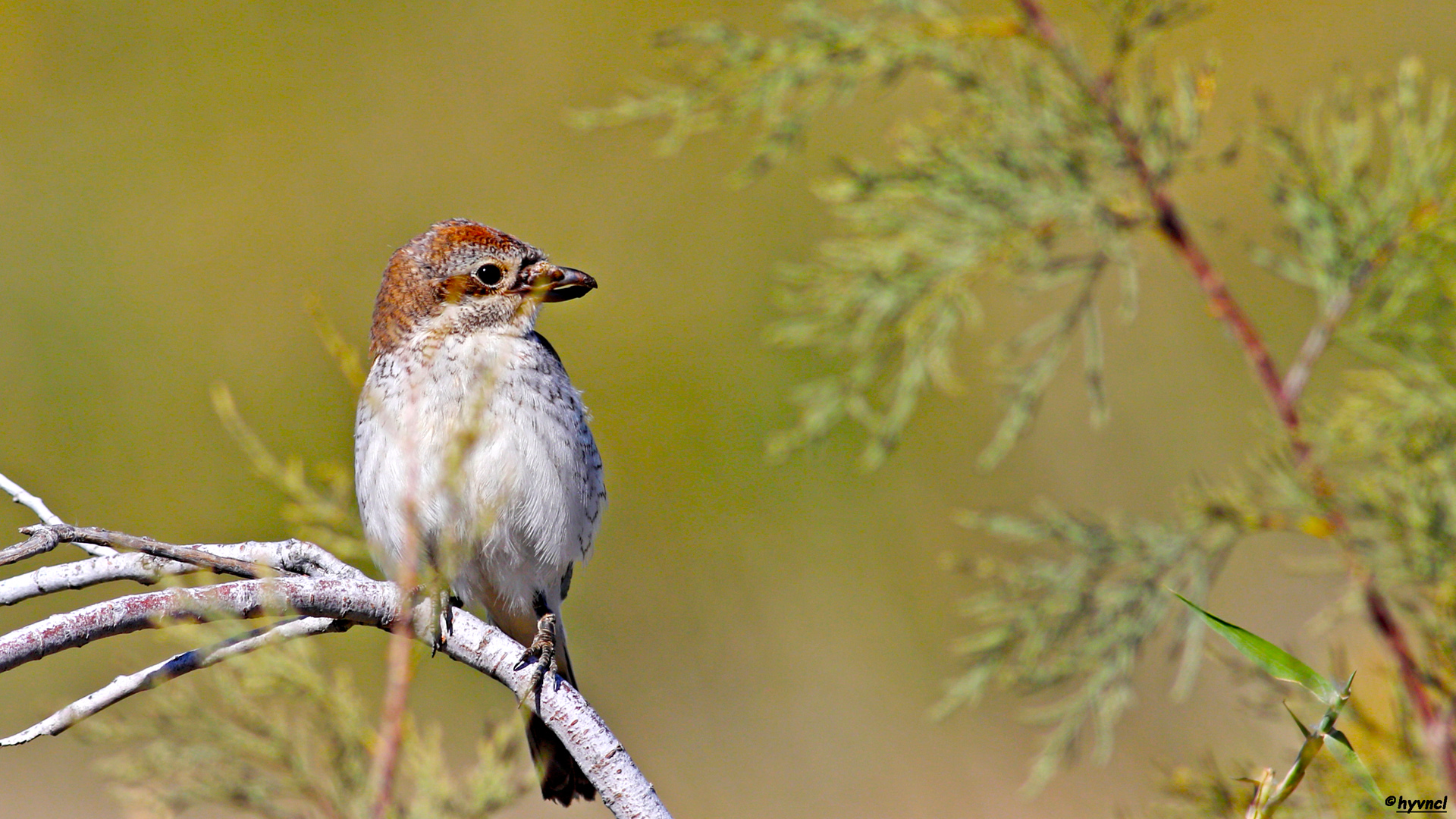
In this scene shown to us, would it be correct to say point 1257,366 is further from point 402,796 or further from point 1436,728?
point 402,796

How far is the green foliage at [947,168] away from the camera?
8.97ft

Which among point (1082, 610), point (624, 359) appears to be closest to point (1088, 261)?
point (1082, 610)

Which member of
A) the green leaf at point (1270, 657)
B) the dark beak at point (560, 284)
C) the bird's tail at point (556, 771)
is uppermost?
Result: the dark beak at point (560, 284)

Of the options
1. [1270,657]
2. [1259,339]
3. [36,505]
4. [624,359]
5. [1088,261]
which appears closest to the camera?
[1270,657]

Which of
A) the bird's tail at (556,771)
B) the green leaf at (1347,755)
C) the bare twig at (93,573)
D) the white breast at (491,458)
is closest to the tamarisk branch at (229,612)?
the bare twig at (93,573)

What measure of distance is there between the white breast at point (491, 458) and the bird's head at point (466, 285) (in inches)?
2.8

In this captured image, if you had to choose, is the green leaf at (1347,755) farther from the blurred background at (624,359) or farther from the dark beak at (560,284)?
the blurred background at (624,359)

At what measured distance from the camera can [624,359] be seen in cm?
782

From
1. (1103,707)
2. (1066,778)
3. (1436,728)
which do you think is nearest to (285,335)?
(1066,778)

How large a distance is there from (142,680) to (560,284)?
1.81 metres

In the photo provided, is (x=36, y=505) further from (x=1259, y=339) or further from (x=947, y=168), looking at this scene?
(x=1259, y=339)

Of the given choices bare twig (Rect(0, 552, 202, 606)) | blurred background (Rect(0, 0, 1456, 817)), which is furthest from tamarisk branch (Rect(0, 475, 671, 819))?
blurred background (Rect(0, 0, 1456, 817))

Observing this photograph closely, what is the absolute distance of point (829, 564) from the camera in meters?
7.22

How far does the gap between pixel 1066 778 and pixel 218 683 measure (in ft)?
15.9
